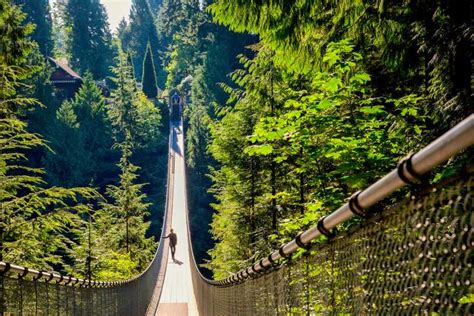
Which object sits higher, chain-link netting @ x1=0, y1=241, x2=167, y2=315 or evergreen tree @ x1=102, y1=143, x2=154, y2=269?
evergreen tree @ x1=102, y1=143, x2=154, y2=269

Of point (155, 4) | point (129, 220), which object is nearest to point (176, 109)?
point (129, 220)

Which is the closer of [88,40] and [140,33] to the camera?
[88,40]

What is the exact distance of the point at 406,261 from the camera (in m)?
1.31

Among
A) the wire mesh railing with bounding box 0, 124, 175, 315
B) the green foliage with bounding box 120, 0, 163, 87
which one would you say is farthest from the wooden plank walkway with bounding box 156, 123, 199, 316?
the green foliage with bounding box 120, 0, 163, 87

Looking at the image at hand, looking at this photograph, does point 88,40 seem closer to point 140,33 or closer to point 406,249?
point 140,33

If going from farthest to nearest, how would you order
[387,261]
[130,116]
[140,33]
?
[140,33]
[130,116]
[387,261]

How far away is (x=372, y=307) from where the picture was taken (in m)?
1.56

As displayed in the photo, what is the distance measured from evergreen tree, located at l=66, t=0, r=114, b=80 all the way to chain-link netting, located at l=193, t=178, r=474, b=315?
56.7 metres

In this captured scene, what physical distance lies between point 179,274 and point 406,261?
16305mm

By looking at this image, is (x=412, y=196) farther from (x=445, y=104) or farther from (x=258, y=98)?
(x=258, y=98)

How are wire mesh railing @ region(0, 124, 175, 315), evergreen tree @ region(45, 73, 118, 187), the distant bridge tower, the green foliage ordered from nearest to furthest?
wire mesh railing @ region(0, 124, 175, 315), evergreen tree @ region(45, 73, 118, 187), the distant bridge tower, the green foliage

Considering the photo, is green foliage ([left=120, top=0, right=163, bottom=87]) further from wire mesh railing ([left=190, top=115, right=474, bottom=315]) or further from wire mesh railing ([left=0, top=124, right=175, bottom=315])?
wire mesh railing ([left=190, top=115, right=474, bottom=315])

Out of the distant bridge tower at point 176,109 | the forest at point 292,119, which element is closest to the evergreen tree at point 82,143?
the forest at point 292,119

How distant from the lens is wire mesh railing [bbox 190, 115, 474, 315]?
1069 mm
